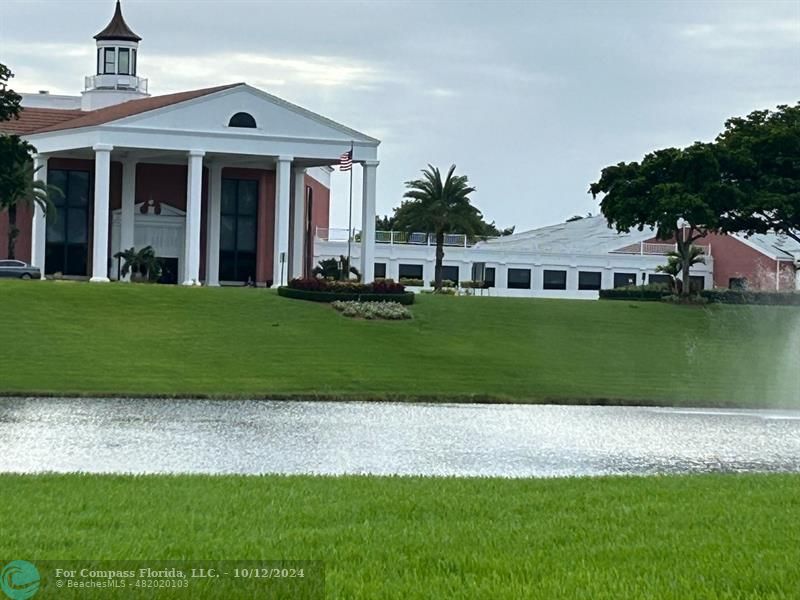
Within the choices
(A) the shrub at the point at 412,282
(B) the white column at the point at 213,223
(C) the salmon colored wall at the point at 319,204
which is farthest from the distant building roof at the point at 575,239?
(B) the white column at the point at 213,223

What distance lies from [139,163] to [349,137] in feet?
38.9

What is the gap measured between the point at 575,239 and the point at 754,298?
39.3 metres

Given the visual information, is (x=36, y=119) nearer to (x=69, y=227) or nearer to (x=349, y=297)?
(x=69, y=227)

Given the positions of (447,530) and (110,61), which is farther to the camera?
(110,61)

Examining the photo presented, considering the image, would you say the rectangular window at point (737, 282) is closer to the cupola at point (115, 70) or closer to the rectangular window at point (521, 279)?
the rectangular window at point (521, 279)

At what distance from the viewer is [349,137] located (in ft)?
216

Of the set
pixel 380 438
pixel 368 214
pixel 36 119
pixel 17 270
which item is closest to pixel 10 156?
pixel 380 438

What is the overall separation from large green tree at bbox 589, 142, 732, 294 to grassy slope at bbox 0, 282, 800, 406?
4.99 meters

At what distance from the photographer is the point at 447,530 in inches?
391

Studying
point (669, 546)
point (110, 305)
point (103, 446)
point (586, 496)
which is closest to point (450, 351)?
point (110, 305)

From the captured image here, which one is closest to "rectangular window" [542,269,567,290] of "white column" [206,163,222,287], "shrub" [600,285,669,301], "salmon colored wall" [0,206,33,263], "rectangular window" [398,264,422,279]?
"rectangular window" [398,264,422,279]

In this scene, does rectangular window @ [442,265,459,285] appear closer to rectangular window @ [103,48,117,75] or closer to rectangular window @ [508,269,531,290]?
rectangular window @ [508,269,531,290]

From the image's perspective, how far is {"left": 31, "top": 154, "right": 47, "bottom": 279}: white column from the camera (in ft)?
215

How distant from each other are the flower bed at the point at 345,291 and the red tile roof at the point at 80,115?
15.8m
